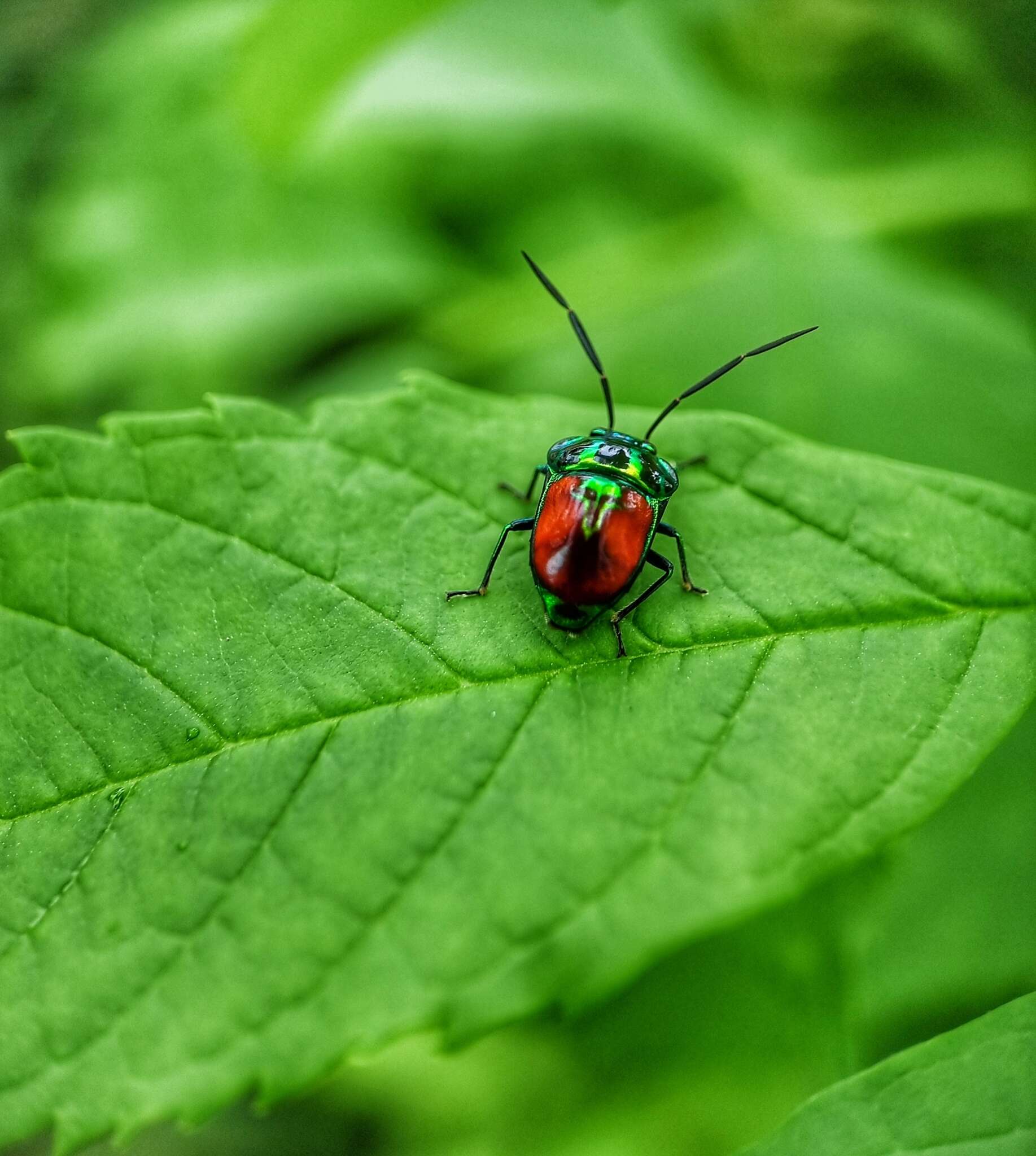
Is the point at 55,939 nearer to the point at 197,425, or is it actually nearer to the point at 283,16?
the point at 197,425

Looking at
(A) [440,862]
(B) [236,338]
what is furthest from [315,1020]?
(B) [236,338]

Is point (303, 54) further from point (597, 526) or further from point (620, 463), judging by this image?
point (597, 526)

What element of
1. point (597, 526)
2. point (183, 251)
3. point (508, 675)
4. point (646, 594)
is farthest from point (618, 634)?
point (183, 251)

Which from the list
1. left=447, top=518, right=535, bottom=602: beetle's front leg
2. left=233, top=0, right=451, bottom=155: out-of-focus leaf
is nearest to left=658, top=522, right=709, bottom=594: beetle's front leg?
left=447, top=518, right=535, bottom=602: beetle's front leg

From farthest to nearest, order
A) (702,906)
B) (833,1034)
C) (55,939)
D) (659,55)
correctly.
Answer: (659,55) → (833,1034) → (55,939) → (702,906)

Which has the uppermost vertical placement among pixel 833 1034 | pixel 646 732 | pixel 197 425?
pixel 197 425

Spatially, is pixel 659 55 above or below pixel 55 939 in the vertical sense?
above
